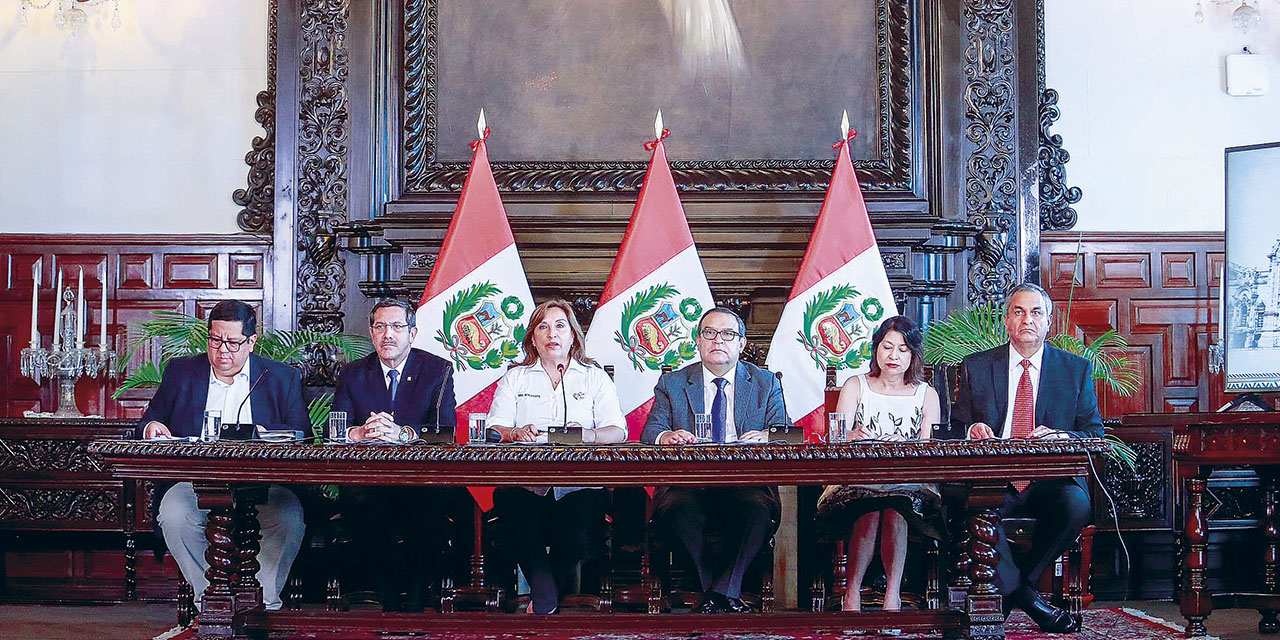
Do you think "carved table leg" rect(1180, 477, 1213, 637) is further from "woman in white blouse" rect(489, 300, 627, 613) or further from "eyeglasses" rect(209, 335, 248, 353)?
"eyeglasses" rect(209, 335, 248, 353)

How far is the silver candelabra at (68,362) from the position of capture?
500 centimetres

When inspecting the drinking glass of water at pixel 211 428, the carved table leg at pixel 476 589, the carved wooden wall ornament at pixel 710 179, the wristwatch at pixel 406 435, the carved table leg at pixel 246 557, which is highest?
the carved wooden wall ornament at pixel 710 179

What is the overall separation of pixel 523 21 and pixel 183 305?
1.90 m

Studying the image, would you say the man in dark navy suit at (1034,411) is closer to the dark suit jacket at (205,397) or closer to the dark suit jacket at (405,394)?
the dark suit jacket at (405,394)

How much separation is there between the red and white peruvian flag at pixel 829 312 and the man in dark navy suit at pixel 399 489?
1396 millimetres

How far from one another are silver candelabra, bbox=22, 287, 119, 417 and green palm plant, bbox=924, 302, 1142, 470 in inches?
Answer: 134

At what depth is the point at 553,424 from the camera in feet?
13.3

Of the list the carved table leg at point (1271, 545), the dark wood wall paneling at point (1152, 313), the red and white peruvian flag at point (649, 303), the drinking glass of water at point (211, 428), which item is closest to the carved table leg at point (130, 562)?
the drinking glass of water at point (211, 428)

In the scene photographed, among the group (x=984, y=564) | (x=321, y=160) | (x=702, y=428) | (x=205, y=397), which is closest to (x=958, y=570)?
(x=984, y=564)

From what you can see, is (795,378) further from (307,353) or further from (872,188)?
(307,353)

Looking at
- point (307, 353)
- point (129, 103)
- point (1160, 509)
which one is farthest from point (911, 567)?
point (129, 103)

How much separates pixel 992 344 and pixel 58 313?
3774 mm

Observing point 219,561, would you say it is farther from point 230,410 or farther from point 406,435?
point 230,410

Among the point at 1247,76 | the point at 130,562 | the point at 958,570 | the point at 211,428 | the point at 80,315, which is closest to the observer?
the point at 211,428
